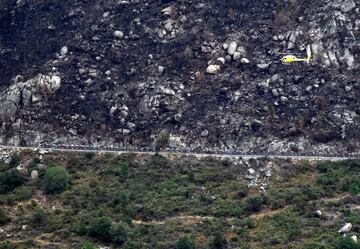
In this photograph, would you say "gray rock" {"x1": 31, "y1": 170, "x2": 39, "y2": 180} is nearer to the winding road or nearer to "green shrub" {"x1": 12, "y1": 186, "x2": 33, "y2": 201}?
"green shrub" {"x1": 12, "y1": 186, "x2": 33, "y2": 201}

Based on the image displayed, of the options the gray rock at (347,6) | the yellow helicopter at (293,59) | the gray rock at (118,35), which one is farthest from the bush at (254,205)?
the gray rock at (118,35)

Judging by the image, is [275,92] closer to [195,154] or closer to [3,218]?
[195,154]

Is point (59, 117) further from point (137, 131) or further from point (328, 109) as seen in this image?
point (328, 109)

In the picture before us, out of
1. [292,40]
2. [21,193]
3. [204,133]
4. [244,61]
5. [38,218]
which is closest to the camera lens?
[38,218]

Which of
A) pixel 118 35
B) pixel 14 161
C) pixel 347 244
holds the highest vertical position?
pixel 118 35

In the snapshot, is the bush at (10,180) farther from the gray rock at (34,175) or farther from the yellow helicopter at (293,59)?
the yellow helicopter at (293,59)

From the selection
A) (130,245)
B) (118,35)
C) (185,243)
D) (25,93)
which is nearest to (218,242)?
(185,243)

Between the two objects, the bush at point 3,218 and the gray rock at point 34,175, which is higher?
the bush at point 3,218
